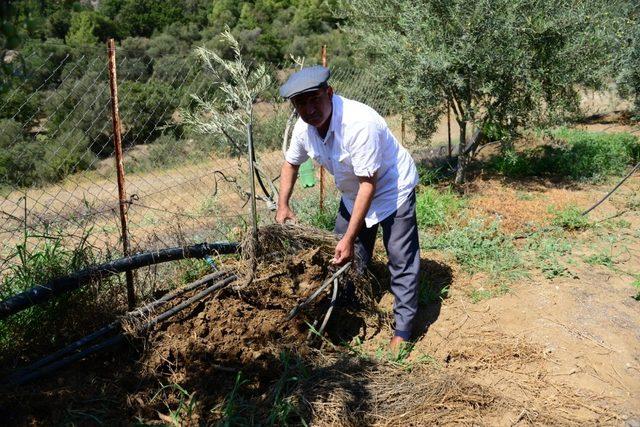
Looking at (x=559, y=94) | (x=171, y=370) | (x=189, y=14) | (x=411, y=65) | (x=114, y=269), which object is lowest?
(x=171, y=370)

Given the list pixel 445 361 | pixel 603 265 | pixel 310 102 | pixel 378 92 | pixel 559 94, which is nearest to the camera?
pixel 310 102

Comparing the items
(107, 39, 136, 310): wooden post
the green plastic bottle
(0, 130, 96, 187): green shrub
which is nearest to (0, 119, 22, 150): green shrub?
(0, 130, 96, 187): green shrub

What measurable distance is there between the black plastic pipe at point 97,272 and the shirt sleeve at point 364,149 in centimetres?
A: 104

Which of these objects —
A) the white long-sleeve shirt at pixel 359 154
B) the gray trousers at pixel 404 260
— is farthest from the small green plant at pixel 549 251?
the white long-sleeve shirt at pixel 359 154

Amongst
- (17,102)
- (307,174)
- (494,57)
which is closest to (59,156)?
(17,102)

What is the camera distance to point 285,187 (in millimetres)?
3441

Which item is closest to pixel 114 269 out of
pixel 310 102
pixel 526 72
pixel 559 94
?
pixel 310 102

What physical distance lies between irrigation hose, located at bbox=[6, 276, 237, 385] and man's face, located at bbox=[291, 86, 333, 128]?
3.69 ft

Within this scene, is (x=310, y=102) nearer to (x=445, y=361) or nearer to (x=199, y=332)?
(x=199, y=332)

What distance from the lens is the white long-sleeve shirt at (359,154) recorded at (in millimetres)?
2820

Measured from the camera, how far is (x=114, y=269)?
118 inches

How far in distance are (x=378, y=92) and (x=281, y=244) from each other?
15.4 ft

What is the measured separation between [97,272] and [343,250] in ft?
4.86

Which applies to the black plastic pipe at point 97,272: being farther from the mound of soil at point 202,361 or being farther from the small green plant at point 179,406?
the small green plant at point 179,406
